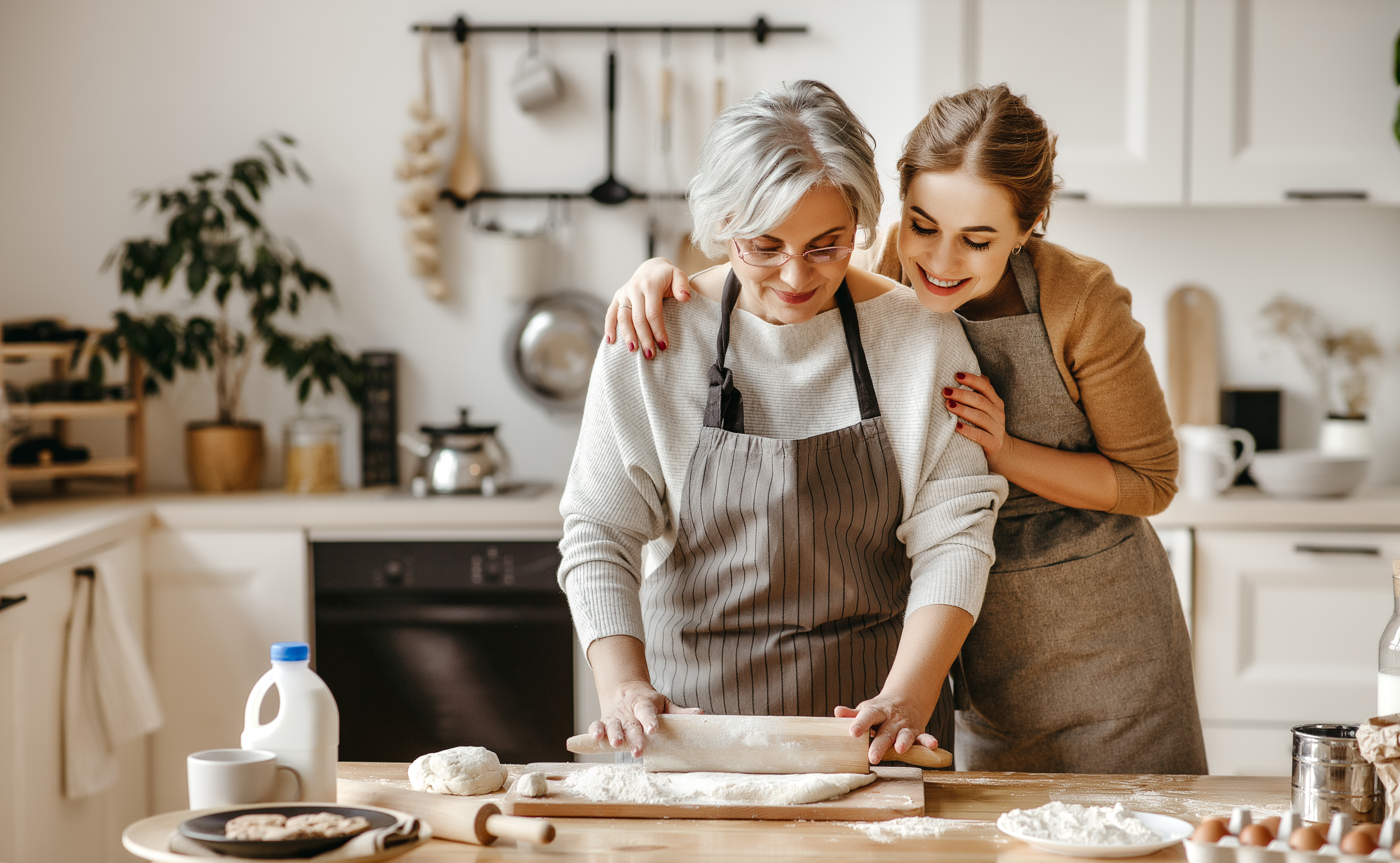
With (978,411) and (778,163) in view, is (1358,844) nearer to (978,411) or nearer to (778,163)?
(978,411)

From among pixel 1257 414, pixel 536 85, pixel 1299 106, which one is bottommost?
pixel 1257 414

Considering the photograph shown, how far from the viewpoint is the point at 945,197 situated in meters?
1.30

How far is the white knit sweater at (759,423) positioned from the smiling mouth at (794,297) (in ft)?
0.22

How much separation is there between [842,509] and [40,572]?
4.93ft

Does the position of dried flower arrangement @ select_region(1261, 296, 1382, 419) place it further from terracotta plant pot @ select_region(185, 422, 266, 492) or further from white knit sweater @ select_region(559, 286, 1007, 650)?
terracotta plant pot @ select_region(185, 422, 266, 492)

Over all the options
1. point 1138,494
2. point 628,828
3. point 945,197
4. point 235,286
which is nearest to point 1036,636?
point 1138,494

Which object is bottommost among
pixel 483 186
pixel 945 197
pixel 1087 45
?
pixel 945 197

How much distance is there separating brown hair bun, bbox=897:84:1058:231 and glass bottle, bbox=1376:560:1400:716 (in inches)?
21.0

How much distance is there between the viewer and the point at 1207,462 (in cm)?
256

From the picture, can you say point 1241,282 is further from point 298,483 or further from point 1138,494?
point 298,483

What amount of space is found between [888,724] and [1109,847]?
0.83ft

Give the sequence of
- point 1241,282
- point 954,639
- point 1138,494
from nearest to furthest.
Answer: point 954,639, point 1138,494, point 1241,282

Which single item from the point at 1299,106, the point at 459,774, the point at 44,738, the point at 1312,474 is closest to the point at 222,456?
the point at 44,738

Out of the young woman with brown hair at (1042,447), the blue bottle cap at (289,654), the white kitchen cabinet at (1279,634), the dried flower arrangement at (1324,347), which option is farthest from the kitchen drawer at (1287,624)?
the blue bottle cap at (289,654)
